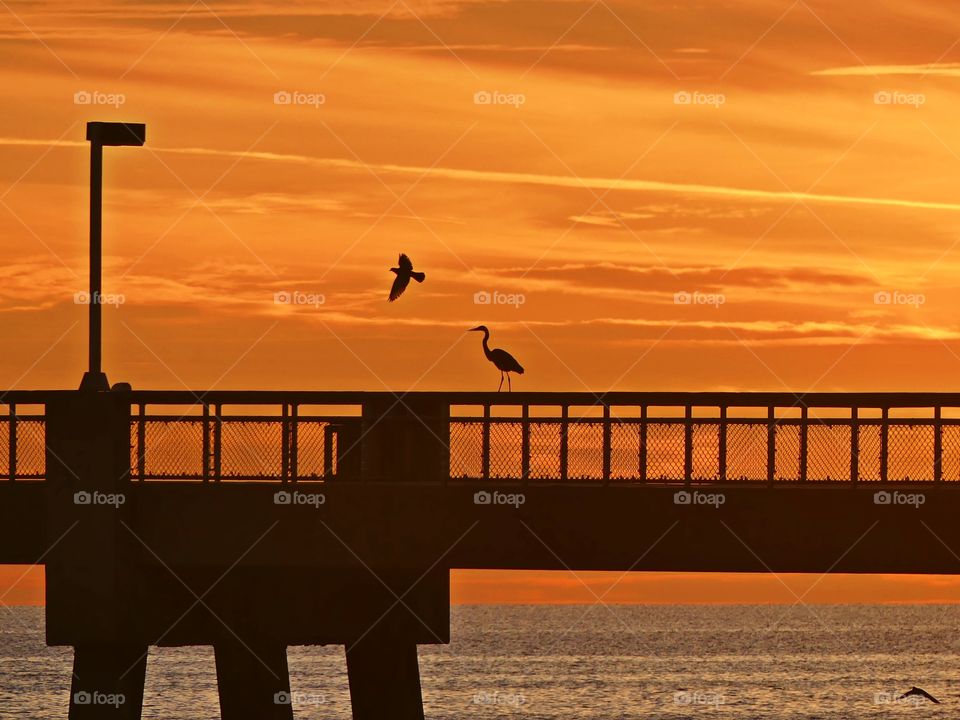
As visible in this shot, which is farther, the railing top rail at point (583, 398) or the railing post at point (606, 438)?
the railing post at point (606, 438)

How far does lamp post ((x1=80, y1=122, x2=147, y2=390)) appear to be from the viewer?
80.3 feet

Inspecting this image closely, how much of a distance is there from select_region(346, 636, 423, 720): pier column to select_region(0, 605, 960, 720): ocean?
58.0 meters

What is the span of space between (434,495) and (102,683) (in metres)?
5.28

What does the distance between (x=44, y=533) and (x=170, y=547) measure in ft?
6.00

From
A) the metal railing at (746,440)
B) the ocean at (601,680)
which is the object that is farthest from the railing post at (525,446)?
the ocean at (601,680)

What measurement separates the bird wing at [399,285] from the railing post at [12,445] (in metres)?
5.84

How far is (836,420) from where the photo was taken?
77.3 feet

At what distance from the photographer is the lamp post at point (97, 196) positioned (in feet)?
80.3

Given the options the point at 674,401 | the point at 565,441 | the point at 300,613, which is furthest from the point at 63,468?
the point at 674,401

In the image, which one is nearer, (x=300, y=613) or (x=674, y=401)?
(x=674, y=401)

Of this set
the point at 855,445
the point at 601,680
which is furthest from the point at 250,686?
the point at 601,680

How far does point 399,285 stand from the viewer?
87.5 feet

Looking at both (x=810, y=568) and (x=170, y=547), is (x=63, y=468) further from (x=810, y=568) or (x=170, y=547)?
(x=810, y=568)

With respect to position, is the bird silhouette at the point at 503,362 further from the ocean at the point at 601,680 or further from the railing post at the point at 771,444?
the ocean at the point at 601,680
